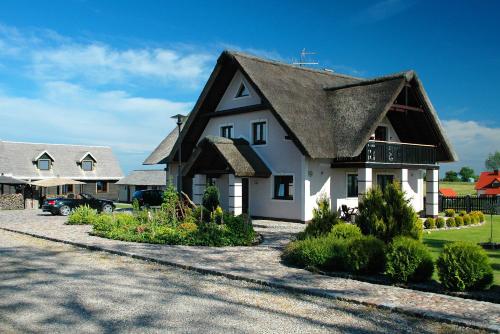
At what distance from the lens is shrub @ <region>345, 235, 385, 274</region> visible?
10117mm

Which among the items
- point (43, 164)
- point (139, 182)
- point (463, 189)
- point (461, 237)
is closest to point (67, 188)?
point (43, 164)

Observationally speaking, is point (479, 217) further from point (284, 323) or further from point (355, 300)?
point (284, 323)

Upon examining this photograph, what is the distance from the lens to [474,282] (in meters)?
8.54

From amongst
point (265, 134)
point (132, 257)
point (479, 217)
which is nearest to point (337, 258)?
point (132, 257)

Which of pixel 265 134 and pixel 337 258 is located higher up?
pixel 265 134

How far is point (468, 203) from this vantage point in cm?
3309

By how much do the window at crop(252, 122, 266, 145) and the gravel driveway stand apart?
1500 cm

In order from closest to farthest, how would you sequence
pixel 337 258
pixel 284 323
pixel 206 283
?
pixel 284 323
pixel 206 283
pixel 337 258

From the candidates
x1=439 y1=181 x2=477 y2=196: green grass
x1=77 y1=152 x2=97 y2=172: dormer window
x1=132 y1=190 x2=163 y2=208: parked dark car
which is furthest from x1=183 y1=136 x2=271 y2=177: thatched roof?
x1=439 y1=181 x2=477 y2=196: green grass

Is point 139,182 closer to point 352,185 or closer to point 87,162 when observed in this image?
point 87,162

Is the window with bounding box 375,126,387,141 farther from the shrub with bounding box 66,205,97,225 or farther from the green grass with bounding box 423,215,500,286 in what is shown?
the shrub with bounding box 66,205,97,225

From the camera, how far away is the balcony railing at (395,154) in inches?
910

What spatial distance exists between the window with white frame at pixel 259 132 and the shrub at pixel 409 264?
16.0 m

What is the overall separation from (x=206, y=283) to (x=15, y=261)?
5627mm
